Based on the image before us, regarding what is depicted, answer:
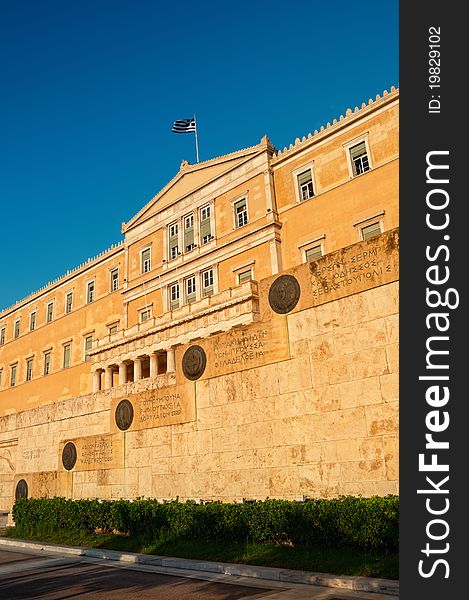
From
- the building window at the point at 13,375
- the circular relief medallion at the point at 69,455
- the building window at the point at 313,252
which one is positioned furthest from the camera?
the building window at the point at 13,375

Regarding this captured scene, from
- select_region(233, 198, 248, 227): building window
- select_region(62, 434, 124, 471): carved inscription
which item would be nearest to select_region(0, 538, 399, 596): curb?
select_region(62, 434, 124, 471): carved inscription

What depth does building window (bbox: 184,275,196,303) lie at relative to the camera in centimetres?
3759

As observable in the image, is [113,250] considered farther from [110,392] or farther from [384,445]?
[384,445]

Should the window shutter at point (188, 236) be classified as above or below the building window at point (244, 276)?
above

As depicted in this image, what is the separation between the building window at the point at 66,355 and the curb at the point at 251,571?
35334 millimetres

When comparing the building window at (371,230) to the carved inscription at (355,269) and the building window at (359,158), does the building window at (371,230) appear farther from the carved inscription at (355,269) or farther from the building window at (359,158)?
the carved inscription at (355,269)

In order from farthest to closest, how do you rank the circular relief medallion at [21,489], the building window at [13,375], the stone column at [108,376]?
the building window at [13,375]
the stone column at [108,376]
the circular relief medallion at [21,489]

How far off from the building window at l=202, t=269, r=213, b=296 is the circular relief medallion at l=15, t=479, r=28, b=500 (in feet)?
60.4

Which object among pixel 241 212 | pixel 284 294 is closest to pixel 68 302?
pixel 241 212

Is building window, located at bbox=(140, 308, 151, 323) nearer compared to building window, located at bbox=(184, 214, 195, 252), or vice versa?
building window, located at bbox=(184, 214, 195, 252)

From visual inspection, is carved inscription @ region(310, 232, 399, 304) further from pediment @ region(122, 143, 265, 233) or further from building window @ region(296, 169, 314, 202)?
pediment @ region(122, 143, 265, 233)

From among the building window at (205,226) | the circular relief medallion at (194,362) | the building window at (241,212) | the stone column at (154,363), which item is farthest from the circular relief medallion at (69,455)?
the building window at (205,226)

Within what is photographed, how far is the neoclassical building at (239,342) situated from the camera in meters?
11.8

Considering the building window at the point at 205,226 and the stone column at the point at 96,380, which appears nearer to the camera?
the building window at the point at 205,226
